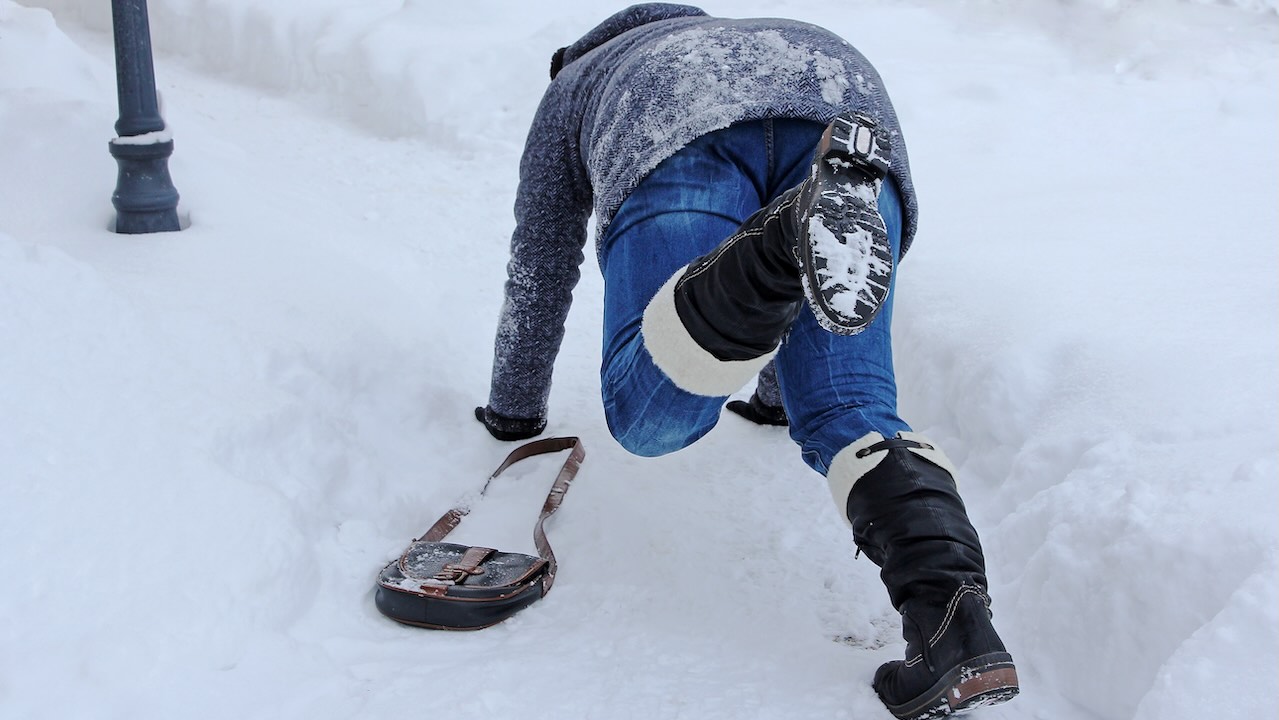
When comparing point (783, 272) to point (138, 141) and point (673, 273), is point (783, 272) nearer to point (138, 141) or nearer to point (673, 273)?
point (673, 273)

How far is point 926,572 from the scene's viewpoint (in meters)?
1.24

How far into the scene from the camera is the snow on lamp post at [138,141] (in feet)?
7.95

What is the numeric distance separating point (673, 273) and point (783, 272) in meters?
0.27

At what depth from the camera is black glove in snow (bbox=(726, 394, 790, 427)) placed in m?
2.46

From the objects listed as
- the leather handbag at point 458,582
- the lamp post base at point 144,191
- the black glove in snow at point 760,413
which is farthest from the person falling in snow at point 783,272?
the lamp post base at point 144,191

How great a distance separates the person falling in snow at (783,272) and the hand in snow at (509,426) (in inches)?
27.6

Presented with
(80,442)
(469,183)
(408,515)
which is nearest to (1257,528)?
(408,515)

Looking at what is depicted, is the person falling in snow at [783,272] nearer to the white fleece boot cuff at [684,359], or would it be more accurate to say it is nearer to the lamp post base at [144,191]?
the white fleece boot cuff at [684,359]

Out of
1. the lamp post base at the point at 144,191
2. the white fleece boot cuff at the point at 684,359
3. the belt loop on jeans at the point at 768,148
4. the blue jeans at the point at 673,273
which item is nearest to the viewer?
the white fleece boot cuff at the point at 684,359

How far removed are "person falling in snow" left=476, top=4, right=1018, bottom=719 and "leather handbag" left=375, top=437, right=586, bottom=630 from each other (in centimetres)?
39

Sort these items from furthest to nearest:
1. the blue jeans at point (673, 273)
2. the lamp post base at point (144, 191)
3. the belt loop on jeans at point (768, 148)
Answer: the lamp post base at point (144, 191)
the belt loop on jeans at point (768, 148)
the blue jeans at point (673, 273)

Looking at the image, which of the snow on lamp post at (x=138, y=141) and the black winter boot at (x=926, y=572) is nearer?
the black winter boot at (x=926, y=572)

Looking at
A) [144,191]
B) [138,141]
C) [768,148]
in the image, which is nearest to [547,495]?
[768,148]

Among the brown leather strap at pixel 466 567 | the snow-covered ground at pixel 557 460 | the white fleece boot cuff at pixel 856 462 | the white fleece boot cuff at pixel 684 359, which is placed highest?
the white fleece boot cuff at pixel 684 359
